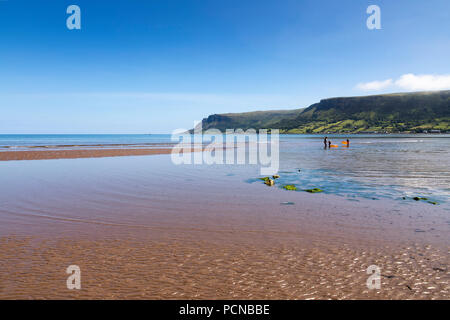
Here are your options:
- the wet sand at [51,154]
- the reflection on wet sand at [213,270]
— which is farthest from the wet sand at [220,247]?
the wet sand at [51,154]

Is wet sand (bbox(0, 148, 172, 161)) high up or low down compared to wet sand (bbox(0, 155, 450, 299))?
up

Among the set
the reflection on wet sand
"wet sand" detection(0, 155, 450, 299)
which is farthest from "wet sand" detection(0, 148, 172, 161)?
the reflection on wet sand

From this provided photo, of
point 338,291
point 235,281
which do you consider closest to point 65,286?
point 235,281

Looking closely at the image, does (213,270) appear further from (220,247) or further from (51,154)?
(51,154)

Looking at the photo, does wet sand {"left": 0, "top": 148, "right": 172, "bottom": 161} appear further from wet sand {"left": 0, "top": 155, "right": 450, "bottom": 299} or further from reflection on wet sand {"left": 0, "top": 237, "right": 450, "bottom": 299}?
reflection on wet sand {"left": 0, "top": 237, "right": 450, "bottom": 299}

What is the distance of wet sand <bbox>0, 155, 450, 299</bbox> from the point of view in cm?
575

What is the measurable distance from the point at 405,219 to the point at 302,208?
13.4 ft

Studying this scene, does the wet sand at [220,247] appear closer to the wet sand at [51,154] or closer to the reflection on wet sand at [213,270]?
the reflection on wet sand at [213,270]

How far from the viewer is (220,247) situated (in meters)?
8.00

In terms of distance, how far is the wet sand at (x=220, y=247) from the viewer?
5754 millimetres

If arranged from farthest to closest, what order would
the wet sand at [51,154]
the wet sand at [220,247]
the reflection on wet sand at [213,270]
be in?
the wet sand at [51,154] → the wet sand at [220,247] → the reflection on wet sand at [213,270]

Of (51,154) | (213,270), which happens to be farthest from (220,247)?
(51,154)

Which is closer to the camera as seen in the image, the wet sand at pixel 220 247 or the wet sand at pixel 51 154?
the wet sand at pixel 220 247

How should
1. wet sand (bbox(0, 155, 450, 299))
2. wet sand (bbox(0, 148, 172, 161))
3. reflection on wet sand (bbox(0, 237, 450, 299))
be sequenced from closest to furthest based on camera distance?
reflection on wet sand (bbox(0, 237, 450, 299)) → wet sand (bbox(0, 155, 450, 299)) → wet sand (bbox(0, 148, 172, 161))
